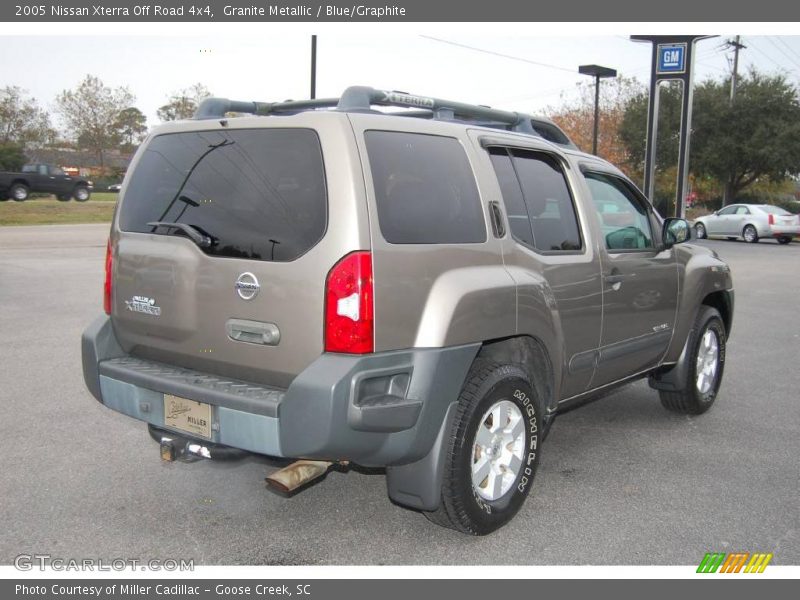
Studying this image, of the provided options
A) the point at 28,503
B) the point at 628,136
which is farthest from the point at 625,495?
the point at 628,136

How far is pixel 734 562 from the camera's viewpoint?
11.6 ft

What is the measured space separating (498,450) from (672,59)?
20667mm

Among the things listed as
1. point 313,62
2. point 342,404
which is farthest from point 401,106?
point 313,62

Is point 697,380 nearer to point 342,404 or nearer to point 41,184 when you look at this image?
Result: point 342,404

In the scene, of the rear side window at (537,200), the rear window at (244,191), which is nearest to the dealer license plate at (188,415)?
the rear window at (244,191)

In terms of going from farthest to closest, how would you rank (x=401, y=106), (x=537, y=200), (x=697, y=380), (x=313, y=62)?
(x=313, y=62) → (x=697, y=380) → (x=537, y=200) → (x=401, y=106)

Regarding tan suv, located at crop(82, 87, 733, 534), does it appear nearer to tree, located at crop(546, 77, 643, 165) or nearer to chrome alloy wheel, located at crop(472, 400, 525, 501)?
chrome alloy wheel, located at crop(472, 400, 525, 501)

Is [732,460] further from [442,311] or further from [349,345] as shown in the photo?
[349,345]

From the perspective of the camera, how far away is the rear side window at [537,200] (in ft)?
13.4

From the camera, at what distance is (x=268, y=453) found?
3.20m

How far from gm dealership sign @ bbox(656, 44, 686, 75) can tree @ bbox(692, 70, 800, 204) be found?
19873 mm

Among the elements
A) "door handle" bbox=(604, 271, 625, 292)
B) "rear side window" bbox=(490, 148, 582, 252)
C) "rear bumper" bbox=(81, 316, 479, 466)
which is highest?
"rear side window" bbox=(490, 148, 582, 252)

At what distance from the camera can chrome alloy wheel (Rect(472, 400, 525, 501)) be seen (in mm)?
3719

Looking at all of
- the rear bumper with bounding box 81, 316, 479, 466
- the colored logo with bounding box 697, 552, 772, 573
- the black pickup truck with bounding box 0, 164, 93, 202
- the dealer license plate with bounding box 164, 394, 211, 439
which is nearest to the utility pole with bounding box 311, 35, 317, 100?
the dealer license plate with bounding box 164, 394, 211, 439
